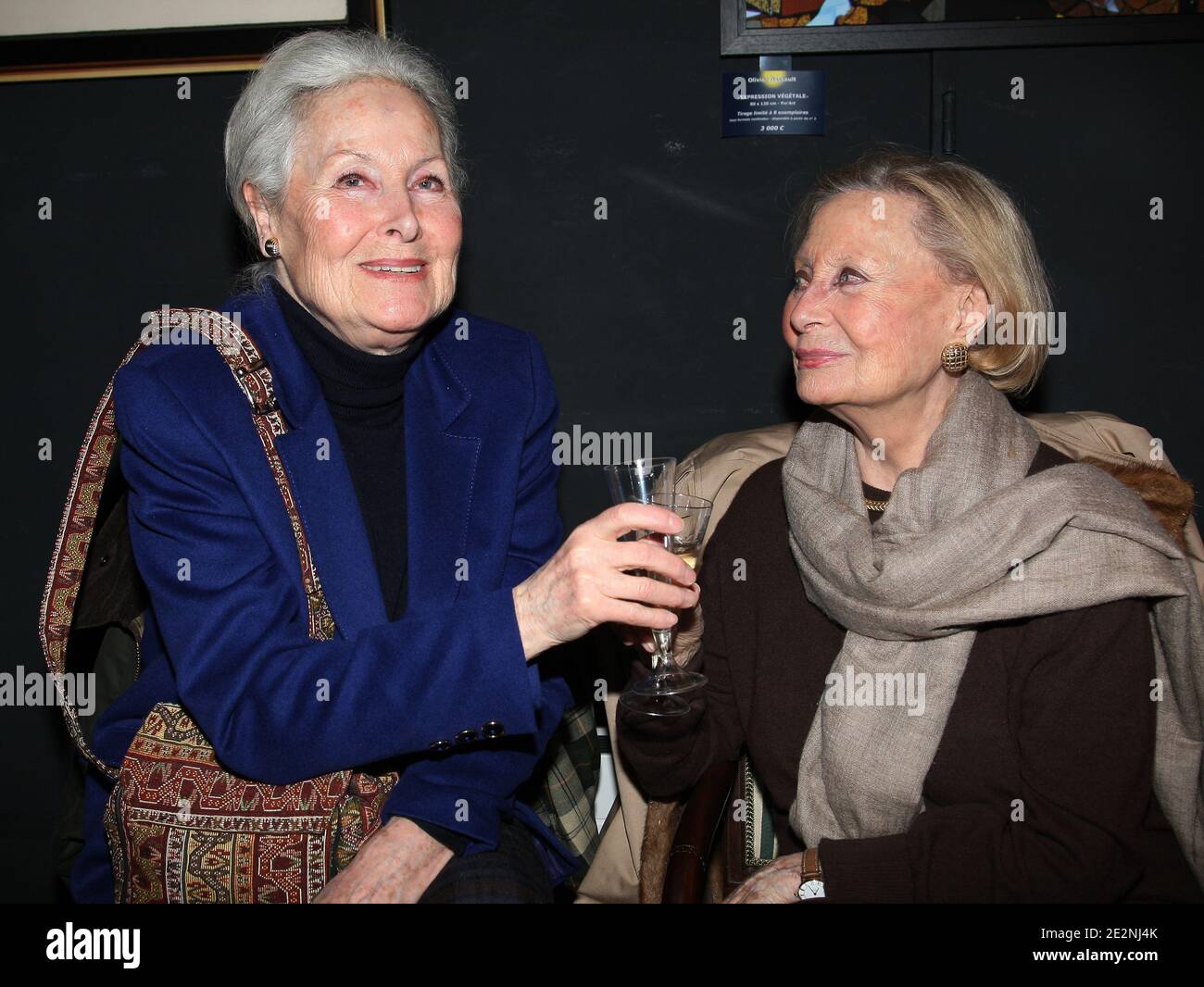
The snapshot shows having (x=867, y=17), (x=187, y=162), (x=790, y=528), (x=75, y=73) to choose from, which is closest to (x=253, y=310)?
(x=790, y=528)

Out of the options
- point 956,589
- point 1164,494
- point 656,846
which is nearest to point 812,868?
point 656,846

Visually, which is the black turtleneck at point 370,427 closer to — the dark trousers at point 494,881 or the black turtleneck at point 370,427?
the black turtleneck at point 370,427

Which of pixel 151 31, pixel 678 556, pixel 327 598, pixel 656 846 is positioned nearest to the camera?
pixel 678 556

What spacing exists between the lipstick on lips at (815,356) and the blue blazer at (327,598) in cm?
57

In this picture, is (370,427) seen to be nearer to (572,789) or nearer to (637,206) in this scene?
(572,789)

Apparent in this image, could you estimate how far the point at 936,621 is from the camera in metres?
1.91

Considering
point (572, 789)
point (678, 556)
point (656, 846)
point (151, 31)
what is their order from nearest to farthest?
point (678, 556) < point (656, 846) < point (572, 789) < point (151, 31)

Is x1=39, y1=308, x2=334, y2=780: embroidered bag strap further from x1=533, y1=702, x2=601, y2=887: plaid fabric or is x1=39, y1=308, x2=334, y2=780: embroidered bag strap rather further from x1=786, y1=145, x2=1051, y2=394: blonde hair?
x1=786, y1=145, x2=1051, y2=394: blonde hair

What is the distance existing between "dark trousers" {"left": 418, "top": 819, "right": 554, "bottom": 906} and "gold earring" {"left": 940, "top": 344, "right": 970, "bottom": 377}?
1232mm

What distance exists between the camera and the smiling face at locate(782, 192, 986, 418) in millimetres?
2027

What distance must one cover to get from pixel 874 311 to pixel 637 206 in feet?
4.02
